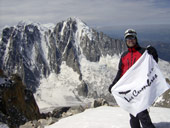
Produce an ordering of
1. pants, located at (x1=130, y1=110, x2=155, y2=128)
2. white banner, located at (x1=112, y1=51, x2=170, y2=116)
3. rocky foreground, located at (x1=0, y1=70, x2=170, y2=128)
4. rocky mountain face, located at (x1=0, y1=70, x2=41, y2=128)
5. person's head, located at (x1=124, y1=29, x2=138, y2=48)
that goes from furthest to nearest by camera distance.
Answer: rocky mountain face, located at (x1=0, y1=70, x2=41, y2=128) → rocky foreground, located at (x1=0, y1=70, x2=170, y2=128) → person's head, located at (x1=124, y1=29, x2=138, y2=48) → white banner, located at (x1=112, y1=51, x2=170, y2=116) → pants, located at (x1=130, y1=110, x2=155, y2=128)

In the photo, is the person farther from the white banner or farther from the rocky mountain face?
the rocky mountain face

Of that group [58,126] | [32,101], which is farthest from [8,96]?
[58,126]

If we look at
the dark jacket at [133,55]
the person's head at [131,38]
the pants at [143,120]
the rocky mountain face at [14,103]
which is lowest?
the rocky mountain face at [14,103]

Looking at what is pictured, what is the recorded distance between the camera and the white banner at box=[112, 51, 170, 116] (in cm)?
944

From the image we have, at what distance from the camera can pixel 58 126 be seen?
14.0 m

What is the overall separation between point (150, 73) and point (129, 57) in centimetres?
126

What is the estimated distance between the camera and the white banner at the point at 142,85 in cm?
944

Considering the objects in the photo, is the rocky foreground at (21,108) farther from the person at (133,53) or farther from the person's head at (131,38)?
the person's head at (131,38)

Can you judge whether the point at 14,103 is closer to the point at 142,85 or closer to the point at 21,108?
the point at 21,108

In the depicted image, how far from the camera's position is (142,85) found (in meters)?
9.57

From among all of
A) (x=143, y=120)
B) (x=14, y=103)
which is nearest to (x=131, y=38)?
(x=143, y=120)

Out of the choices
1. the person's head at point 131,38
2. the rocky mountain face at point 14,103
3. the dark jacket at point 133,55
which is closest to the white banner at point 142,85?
the dark jacket at point 133,55

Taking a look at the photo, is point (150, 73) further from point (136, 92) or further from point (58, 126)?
point (58, 126)

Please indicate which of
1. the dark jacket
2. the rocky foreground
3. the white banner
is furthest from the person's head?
the rocky foreground
